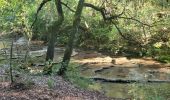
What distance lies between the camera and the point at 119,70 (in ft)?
77.3

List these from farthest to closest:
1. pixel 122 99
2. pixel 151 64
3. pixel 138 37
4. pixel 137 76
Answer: pixel 138 37 → pixel 151 64 → pixel 137 76 → pixel 122 99

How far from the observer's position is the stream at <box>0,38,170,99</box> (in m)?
18.9

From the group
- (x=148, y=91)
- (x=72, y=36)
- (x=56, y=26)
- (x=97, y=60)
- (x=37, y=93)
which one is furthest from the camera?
(x=97, y=60)

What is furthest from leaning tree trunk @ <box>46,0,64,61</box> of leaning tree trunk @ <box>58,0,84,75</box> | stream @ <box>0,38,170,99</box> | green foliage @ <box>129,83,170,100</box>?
green foliage @ <box>129,83,170,100</box>

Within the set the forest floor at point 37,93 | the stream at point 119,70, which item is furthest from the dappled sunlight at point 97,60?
the forest floor at point 37,93

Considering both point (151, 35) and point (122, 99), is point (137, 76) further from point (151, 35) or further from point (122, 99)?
point (151, 35)

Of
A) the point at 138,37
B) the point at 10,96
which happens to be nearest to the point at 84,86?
the point at 10,96

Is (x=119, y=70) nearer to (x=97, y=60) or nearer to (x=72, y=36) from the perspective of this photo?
(x=97, y=60)

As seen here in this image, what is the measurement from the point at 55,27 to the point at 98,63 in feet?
28.7

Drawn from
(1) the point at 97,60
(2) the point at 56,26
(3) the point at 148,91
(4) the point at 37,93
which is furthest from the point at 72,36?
(1) the point at 97,60

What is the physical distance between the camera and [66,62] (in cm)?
1661

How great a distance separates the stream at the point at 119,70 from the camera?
1888 centimetres

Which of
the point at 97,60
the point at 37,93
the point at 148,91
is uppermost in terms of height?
the point at 37,93

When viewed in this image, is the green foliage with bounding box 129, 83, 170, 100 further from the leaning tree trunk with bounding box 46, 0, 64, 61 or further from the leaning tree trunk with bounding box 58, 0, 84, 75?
the leaning tree trunk with bounding box 46, 0, 64, 61
